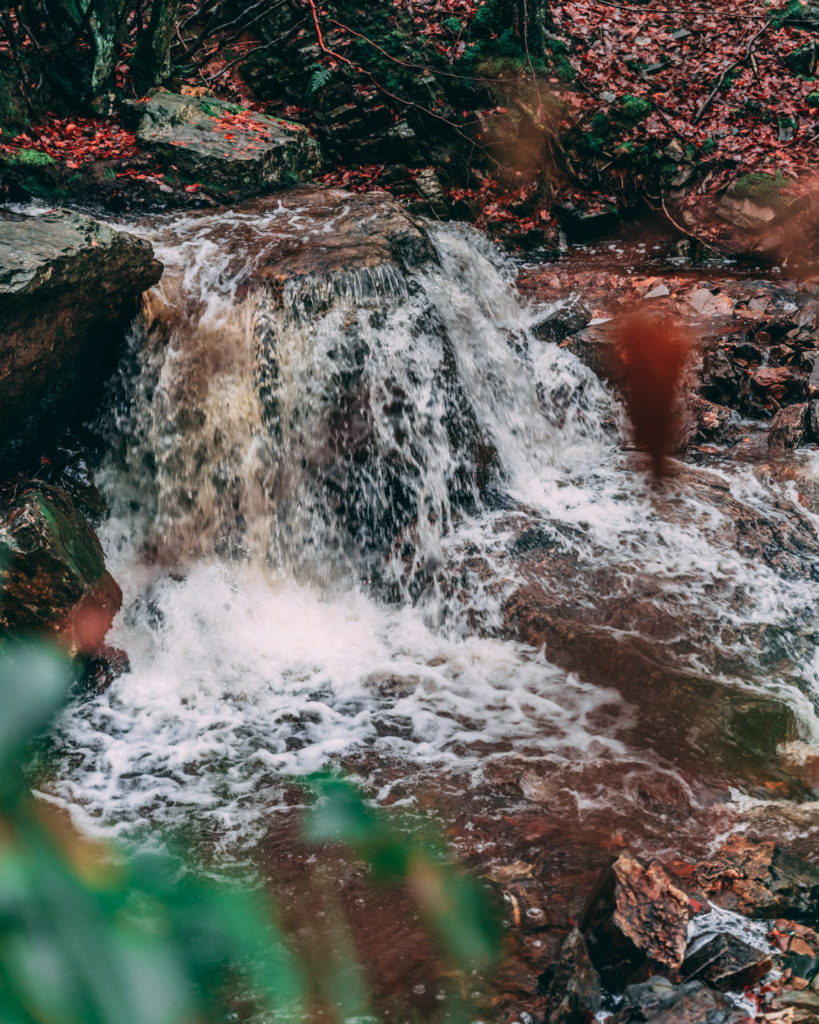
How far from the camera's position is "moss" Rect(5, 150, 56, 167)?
7867 millimetres

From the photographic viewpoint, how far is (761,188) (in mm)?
9094

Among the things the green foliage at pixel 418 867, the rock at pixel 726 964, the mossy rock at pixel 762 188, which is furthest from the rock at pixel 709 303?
the rock at pixel 726 964

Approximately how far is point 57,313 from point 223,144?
4.19m

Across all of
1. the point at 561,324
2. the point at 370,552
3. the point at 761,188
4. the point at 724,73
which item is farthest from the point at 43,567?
the point at 724,73

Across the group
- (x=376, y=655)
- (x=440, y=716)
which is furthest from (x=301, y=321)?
(x=440, y=716)

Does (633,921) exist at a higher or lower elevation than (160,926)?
higher

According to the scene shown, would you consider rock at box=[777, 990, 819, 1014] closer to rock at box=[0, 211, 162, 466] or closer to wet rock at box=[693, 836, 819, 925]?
wet rock at box=[693, 836, 819, 925]

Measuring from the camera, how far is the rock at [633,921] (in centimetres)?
257

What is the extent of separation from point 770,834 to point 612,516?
299 centimetres

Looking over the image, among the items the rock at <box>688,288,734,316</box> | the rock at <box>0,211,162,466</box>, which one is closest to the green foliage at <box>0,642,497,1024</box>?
the rock at <box>0,211,162,466</box>

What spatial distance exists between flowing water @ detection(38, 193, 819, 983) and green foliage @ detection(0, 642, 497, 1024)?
24 centimetres

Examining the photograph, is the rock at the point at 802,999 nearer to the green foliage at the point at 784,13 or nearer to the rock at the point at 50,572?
the rock at the point at 50,572

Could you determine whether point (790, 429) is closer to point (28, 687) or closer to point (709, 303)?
point (709, 303)

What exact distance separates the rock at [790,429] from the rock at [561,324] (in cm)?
221
